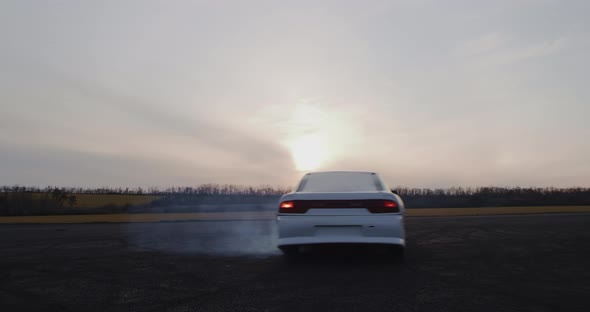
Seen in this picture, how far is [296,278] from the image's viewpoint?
5301 millimetres

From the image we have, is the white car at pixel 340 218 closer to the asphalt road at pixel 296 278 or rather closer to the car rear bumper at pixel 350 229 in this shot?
the car rear bumper at pixel 350 229

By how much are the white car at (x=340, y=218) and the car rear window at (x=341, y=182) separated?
41cm

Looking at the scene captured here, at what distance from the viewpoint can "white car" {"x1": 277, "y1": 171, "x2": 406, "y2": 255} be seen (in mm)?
6090

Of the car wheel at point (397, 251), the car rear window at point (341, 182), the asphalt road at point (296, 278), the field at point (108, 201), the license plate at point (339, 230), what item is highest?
the car rear window at point (341, 182)

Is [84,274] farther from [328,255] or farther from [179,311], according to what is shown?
[328,255]

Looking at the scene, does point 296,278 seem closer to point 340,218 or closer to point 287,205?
point 340,218

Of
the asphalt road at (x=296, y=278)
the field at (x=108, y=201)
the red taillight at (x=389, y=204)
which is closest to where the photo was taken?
the asphalt road at (x=296, y=278)

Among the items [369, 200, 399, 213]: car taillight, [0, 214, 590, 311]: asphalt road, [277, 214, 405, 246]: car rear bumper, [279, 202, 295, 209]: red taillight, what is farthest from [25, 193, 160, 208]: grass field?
Result: [369, 200, 399, 213]: car taillight

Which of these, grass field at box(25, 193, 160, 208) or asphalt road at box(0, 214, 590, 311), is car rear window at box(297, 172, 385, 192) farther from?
grass field at box(25, 193, 160, 208)

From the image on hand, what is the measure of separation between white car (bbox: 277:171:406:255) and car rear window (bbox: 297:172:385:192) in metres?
0.41

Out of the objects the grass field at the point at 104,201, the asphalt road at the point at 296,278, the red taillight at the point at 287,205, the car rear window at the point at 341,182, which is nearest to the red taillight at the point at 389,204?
the car rear window at the point at 341,182

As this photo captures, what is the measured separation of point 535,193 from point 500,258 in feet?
130

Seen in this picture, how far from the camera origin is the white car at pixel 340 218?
20.0 ft

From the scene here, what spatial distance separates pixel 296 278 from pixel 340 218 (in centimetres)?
119
